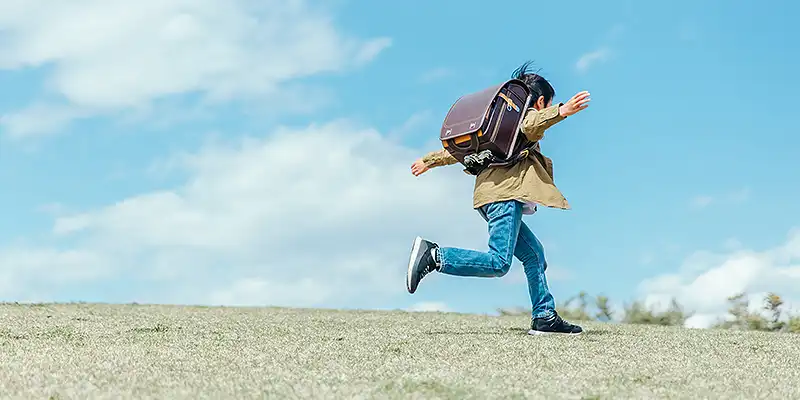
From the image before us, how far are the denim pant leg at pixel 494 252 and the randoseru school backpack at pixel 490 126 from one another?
12.0 inches

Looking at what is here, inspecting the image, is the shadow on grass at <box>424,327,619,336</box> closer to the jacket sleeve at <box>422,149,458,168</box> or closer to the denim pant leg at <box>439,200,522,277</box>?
the denim pant leg at <box>439,200,522,277</box>

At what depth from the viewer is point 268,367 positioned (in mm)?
4008

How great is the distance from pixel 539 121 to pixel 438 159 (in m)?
0.95

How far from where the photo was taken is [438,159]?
19.8ft

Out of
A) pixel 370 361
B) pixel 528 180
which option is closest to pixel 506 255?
pixel 528 180

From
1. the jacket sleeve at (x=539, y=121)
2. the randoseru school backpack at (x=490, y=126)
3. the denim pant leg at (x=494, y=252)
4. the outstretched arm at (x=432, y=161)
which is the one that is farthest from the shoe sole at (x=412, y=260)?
the jacket sleeve at (x=539, y=121)

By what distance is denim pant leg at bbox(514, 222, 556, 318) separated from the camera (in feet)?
19.0

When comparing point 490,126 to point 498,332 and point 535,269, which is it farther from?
point 498,332

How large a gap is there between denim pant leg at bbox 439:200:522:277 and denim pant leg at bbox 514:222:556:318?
0.92 ft

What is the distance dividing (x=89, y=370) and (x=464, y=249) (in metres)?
2.35

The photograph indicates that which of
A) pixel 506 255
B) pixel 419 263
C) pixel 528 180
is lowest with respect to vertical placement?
pixel 419 263

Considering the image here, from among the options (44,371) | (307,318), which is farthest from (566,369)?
(307,318)

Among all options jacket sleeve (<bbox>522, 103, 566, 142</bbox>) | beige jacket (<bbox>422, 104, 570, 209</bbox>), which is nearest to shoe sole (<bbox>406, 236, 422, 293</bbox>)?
beige jacket (<bbox>422, 104, 570, 209</bbox>)

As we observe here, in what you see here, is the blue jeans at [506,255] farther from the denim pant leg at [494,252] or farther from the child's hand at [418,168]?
the child's hand at [418,168]
